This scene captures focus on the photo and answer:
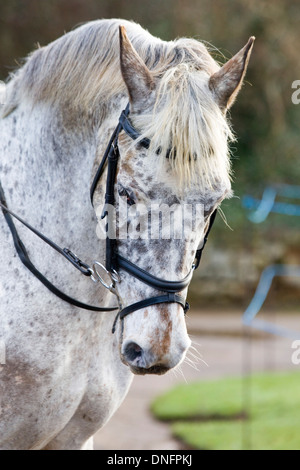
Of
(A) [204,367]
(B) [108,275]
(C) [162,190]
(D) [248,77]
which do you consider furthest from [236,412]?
(D) [248,77]

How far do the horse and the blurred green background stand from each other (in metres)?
8.63

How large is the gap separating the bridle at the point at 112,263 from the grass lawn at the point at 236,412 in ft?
10.2

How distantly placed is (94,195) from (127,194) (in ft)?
0.74

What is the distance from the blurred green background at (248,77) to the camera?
438 inches

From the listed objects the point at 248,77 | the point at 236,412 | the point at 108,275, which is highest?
the point at 248,77

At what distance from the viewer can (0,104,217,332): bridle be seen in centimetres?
210

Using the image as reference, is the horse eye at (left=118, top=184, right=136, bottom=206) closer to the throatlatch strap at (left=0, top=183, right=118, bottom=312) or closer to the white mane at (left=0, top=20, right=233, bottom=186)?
the white mane at (left=0, top=20, right=233, bottom=186)

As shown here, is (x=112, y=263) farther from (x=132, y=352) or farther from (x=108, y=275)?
(x=132, y=352)

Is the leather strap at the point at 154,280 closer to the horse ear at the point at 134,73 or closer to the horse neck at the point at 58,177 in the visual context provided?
the horse neck at the point at 58,177

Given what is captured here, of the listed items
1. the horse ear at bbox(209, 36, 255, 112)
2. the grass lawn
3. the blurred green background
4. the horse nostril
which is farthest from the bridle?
the blurred green background

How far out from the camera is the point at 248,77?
1249 centimetres

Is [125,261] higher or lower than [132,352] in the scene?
higher

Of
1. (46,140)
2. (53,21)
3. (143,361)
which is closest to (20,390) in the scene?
(143,361)
